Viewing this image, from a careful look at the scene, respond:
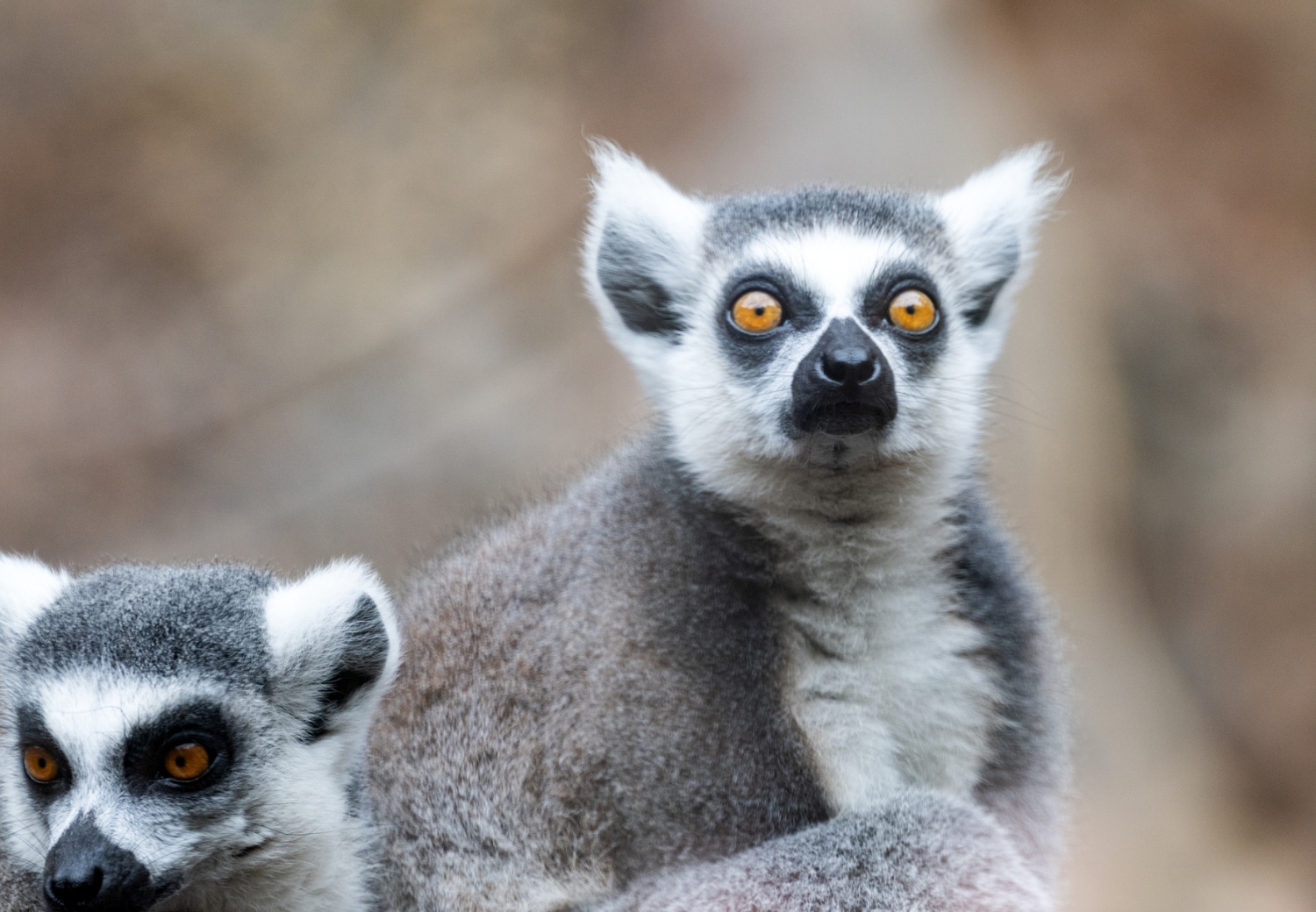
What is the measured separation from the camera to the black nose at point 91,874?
195 centimetres

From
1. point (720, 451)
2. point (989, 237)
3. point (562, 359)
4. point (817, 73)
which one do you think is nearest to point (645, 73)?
point (817, 73)

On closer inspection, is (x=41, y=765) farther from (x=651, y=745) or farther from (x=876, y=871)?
(x=876, y=871)

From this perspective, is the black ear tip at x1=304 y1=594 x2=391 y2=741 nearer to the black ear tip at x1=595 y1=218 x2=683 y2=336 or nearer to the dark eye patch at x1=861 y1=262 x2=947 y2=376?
the black ear tip at x1=595 y1=218 x2=683 y2=336

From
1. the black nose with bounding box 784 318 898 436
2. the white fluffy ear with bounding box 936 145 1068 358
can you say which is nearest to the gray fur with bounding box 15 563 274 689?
the black nose with bounding box 784 318 898 436

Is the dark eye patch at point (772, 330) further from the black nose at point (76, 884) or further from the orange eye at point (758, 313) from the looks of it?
the black nose at point (76, 884)

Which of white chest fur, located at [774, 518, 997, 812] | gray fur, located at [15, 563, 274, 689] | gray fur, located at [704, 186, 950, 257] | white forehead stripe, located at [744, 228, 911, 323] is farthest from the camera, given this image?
gray fur, located at [704, 186, 950, 257]

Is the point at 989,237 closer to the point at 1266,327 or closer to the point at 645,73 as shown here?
the point at 645,73

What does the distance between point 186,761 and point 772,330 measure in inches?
56.4

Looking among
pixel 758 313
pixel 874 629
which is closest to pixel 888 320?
pixel 758 313

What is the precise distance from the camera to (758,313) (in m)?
2.76

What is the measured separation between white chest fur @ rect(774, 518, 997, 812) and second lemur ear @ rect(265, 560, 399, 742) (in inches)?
30.8

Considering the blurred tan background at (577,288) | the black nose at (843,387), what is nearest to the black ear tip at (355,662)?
the black nose at (843,387)

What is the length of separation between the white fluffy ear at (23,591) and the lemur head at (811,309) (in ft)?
4.25

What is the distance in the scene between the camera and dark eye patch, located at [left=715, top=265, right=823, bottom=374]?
106 inches
